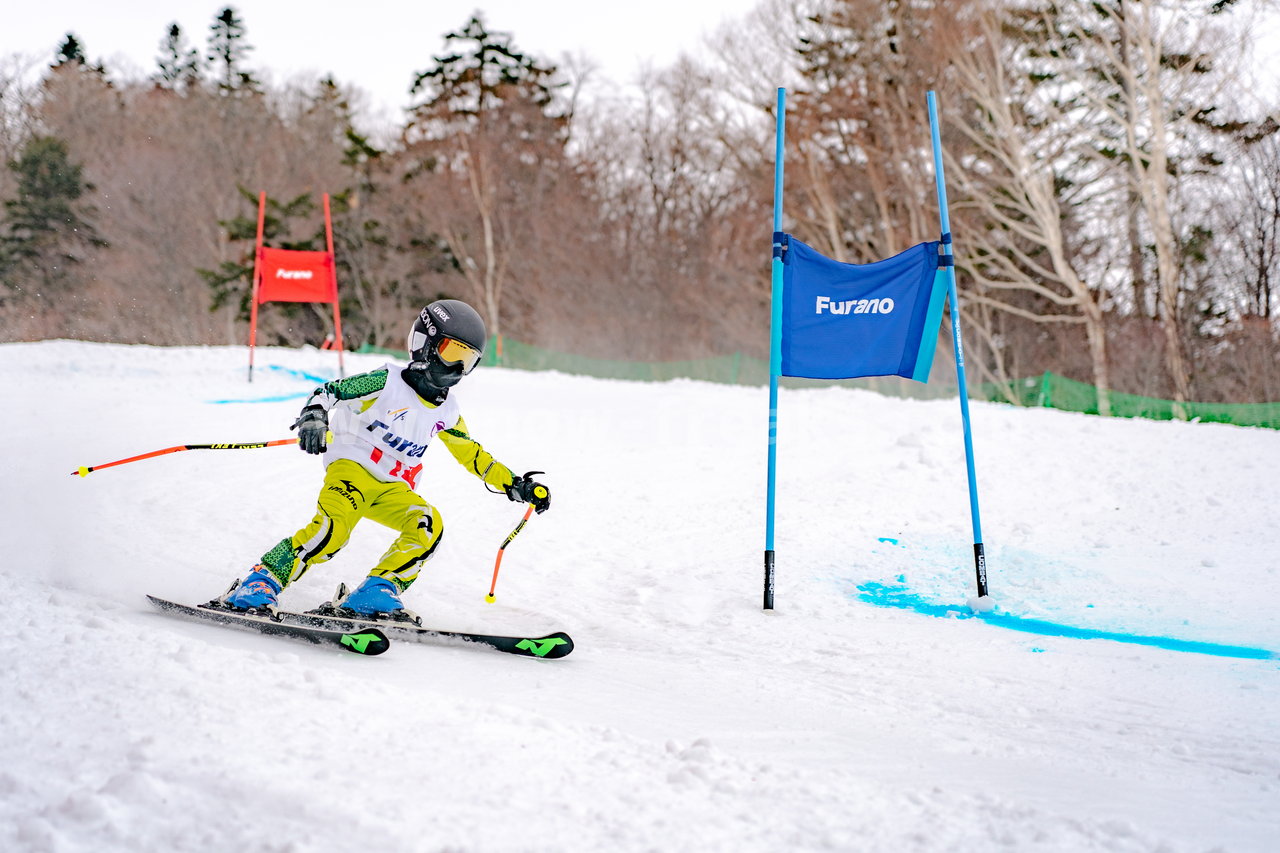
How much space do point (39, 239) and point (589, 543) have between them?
32.6 meters

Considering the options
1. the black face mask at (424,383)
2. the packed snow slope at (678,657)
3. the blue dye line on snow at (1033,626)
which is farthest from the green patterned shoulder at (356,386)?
the blue dye line on snow at (1033,626)

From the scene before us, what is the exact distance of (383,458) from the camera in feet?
15.2

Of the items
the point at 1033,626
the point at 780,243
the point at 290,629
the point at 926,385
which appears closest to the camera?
the point at 290,629

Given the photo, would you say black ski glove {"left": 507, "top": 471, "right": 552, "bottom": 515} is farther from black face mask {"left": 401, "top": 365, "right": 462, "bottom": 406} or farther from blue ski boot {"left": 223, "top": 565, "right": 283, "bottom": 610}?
blue ski boot {"left": 223, "top": 565, "right": 283, "bottom": 610}

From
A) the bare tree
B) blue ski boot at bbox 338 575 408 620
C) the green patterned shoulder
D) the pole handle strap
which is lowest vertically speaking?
blue ski boot at bbox 338 575 408 620

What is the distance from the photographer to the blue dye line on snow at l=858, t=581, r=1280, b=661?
498 cm

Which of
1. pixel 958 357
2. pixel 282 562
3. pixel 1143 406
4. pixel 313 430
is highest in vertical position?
pixel 1143 406

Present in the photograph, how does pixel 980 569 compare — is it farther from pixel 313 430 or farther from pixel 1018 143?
pixel 1018 143

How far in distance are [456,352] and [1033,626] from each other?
3.72 m

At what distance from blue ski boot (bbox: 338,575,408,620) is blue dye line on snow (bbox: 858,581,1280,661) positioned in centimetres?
312

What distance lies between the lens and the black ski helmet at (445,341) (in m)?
4.53

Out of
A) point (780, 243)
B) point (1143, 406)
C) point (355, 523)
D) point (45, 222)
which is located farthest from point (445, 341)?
point (45, 222)

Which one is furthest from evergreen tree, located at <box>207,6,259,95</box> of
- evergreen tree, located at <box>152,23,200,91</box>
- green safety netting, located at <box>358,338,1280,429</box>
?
green safety netting, located at <box>358,338,1280,429</box>

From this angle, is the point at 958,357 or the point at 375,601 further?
the point at 958,357
